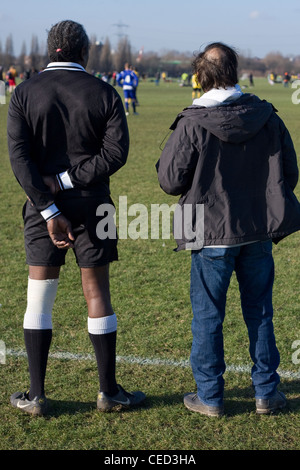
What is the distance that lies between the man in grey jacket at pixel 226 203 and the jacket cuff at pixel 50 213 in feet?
1.83

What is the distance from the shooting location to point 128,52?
152750mm

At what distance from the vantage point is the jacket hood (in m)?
3.07

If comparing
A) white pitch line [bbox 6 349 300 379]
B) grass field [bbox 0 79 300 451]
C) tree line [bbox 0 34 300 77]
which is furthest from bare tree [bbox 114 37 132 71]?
white pitch line [bbox 6 349 300 379]

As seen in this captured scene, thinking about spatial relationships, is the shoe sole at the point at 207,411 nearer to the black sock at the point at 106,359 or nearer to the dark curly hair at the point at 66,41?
the black sock at the point at 106,359

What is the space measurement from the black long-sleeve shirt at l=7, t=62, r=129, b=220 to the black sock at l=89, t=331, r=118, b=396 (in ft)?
2.42

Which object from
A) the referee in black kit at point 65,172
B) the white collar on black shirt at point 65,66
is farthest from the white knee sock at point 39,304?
the white collar on black shirt at point 65,66

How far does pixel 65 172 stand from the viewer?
3242 millimetres

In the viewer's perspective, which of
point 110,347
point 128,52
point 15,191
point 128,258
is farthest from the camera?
point 128,52

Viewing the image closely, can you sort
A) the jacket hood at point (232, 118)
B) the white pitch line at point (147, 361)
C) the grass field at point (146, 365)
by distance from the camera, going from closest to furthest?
the jacket hood at point (232, 118), the grass field at point (146, 365), the white pitch line at point (147, 361)

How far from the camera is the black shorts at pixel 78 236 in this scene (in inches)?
130

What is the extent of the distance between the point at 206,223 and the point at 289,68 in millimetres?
145071

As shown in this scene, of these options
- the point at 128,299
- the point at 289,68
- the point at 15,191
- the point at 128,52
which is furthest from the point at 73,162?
the point at 128,52

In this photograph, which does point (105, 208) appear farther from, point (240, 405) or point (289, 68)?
point (289, 68)
